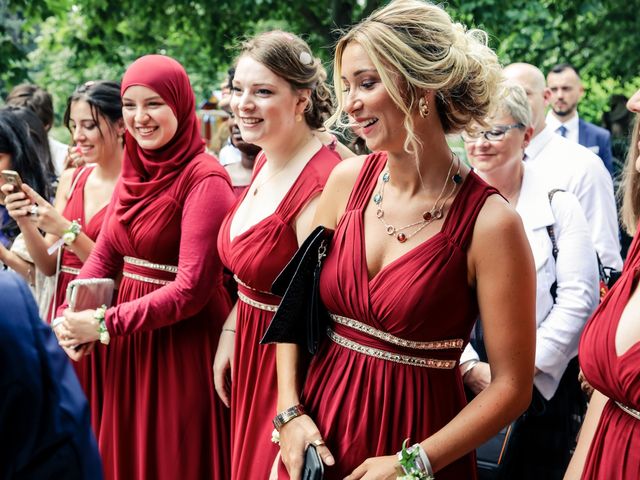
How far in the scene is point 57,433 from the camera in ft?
5.42

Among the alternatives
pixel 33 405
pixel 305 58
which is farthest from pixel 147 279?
A: pixel 33 405

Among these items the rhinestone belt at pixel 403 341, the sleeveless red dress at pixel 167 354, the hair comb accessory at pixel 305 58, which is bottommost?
the sleeveless red dress at pixel 167 354

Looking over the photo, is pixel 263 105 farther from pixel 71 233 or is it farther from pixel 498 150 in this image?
pixel 71 233

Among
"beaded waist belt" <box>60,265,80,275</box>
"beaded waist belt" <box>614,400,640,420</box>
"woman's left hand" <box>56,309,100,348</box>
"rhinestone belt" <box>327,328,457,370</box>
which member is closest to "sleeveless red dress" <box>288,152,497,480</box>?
"rhinestone belt" <box>327,328,457,370</box>

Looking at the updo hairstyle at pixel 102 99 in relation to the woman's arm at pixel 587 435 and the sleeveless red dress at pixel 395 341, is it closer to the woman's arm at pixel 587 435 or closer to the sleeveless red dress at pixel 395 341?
the sleeveless red dress at pixel 395 341

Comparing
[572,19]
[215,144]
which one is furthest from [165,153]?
[572,19]

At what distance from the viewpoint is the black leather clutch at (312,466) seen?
2.61 meters

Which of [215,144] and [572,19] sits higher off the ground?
[572,19]

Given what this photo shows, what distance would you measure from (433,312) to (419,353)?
0.56 ft

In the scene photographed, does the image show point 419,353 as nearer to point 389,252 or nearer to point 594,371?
point 389,252

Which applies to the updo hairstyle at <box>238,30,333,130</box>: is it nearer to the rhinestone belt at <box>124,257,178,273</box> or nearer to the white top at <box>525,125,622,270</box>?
the rhinestone belt at <box>124,257,178,273</box>

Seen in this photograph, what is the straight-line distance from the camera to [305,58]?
3865mm

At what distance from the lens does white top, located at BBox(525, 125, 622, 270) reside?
5227 mm

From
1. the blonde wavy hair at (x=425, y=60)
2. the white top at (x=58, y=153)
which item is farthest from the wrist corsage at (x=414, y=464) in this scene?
the white top at (x=58, y=153)
